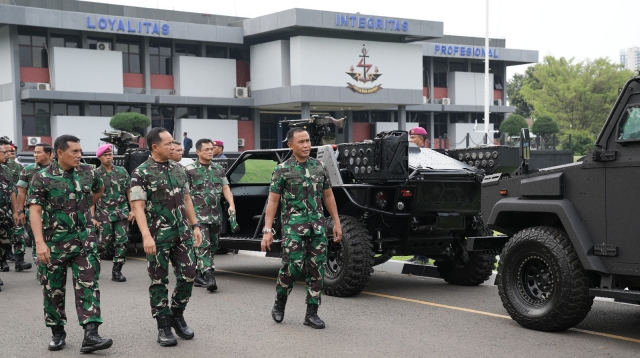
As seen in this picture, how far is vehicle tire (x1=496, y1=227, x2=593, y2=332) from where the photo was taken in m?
7.11

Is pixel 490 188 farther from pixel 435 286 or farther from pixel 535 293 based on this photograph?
pixel 435 286

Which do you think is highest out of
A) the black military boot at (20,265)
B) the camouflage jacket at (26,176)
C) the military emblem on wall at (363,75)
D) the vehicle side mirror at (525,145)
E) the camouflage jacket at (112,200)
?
the military emblem on wall at (363,75)

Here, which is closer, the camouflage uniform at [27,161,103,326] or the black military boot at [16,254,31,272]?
the camouflage uniform at [27,161,103,326]

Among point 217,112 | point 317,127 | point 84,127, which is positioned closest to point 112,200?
point 317,127

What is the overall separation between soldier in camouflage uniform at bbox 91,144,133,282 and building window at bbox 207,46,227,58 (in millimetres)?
39787

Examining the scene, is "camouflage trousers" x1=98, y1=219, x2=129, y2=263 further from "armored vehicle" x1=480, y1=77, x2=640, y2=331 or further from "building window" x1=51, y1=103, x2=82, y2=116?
"building window" x1=51, y1=103, x2=82, y2=116

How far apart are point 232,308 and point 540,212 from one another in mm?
3387

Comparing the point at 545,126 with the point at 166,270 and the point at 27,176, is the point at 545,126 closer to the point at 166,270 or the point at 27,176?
the point at 27,176

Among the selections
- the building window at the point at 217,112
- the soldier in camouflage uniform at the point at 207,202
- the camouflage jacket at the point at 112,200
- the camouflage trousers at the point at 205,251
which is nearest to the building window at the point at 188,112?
the building window at the point at 217,112

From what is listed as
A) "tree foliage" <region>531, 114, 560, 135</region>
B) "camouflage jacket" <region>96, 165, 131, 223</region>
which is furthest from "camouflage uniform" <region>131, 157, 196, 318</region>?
"tree foliage" <region>531, 114, 560, 135</region>

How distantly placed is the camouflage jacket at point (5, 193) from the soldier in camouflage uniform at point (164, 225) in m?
5.32

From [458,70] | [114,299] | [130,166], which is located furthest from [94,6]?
[114,299]

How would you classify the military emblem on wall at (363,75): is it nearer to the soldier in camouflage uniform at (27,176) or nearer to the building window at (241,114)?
the building window at (241,114)

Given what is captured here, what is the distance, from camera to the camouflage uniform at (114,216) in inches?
449
